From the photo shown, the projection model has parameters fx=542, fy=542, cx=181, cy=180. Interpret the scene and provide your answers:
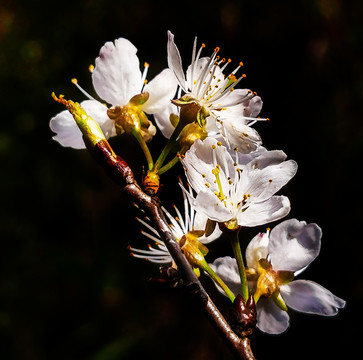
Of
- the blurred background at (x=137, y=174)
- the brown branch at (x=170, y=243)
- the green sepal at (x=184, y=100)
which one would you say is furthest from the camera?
the blurred background at (x=137, y=174)

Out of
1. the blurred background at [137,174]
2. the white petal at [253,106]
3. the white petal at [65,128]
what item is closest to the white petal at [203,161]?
the white petal at [253,106]

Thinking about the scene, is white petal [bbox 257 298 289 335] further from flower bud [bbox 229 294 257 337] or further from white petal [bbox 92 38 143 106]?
white petal [bbox 92 38 143 106]

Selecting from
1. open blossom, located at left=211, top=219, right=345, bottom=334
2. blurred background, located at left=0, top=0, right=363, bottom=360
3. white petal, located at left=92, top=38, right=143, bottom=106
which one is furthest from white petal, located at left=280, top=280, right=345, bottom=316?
blurred background, located at left=0, top=0, right=363, bottom=360

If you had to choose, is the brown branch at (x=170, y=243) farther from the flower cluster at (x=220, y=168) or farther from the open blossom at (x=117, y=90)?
the open blossom at (x=117, y=90)

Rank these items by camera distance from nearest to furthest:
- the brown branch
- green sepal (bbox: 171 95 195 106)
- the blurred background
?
the brown branch → green sepal (bbox: 171 95 195 106) → the blurred background

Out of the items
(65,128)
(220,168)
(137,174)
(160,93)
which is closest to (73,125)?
(65,128)

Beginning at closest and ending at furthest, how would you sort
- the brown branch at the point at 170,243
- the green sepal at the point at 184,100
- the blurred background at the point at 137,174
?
1. the brown branch at the point at 170,243
2. the green sepal at the point at 184,100
3. the blurred background at the point at 137,174

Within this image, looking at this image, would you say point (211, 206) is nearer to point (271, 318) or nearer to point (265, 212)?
point (265, 212)
